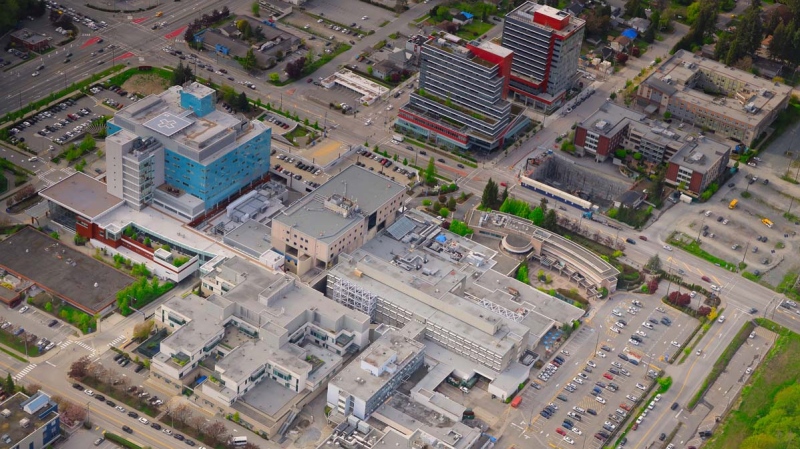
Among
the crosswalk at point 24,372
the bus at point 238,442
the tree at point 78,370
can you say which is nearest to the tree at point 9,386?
the crosswalk at point 24,372

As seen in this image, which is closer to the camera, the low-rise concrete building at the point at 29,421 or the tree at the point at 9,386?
the low-rise concrete building at the point at 29,421

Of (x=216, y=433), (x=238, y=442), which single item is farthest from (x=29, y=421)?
(x=238, y=442)

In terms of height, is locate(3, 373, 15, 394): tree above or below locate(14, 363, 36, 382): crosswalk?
above

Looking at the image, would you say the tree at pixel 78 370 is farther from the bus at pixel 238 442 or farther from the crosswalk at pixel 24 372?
the bus at pixel 238 442

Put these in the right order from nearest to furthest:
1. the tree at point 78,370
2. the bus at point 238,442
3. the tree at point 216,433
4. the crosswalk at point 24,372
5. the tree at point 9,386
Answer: the tree at point 216,433 → the bus at point 238,442 → the tree at point 9,386 → the tree at point 78,370 → the crosswalk at point 24,372

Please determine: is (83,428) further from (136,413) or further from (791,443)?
(791,443)

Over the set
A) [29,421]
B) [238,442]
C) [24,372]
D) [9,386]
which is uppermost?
[29,421]

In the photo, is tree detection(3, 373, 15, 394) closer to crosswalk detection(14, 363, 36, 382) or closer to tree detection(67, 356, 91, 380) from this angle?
crosswalk detection(14, 363, 36, 382)

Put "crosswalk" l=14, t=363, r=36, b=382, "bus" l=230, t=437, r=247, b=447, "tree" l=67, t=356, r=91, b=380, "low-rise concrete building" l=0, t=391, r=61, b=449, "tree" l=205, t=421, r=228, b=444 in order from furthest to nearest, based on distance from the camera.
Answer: "crosswalk" l=14, t=363, r=36, b=382, "tree" l=67, t=356, r=91, b=380, "bus" l=230, t=437, r=247, b=447, "tree" l=205, t=421, r=228, b=444, "low-rise concrete building" l=0, t=391, r=61, b=449

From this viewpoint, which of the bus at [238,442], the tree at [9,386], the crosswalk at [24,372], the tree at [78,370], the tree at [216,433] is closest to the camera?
the tree at [216,433]

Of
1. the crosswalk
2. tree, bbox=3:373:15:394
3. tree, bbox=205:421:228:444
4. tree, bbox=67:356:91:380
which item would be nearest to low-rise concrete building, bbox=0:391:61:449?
tree, bbox=3:373:15:394

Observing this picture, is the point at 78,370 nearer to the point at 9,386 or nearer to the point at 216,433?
the point at 9,386

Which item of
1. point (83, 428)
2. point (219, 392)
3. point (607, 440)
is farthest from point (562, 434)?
point (83, 428)
